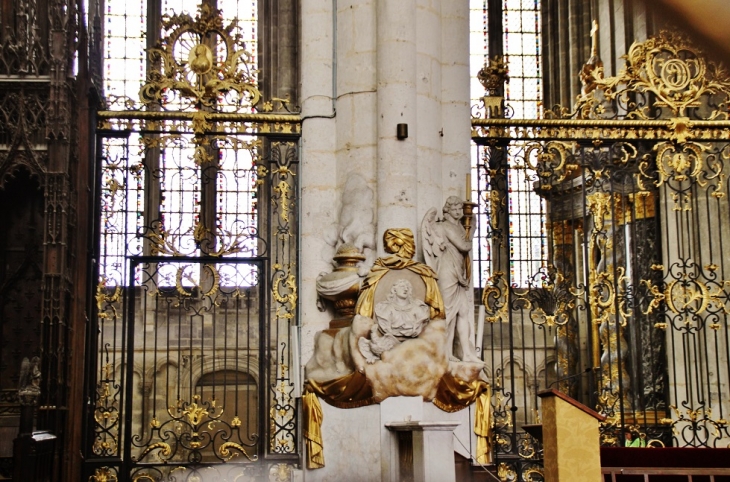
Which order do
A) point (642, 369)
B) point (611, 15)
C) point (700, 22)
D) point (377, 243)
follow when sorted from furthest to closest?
1. point (611, 15)
2. point (642, 369)
3. point (377, 243)
4. point (700, 22)

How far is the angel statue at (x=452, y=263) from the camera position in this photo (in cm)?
953

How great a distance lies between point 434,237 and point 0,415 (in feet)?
17.5

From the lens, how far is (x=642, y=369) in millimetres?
14852

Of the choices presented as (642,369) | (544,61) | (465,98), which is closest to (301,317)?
(465,98)

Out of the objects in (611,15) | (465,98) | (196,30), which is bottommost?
(465,98)

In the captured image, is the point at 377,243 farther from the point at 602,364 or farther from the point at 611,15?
the point at 611,15

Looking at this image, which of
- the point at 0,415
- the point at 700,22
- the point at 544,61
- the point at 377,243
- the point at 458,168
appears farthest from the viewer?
Result: the point at 544,61

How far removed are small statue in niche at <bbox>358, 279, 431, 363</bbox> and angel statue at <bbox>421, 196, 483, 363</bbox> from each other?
1.97 ft

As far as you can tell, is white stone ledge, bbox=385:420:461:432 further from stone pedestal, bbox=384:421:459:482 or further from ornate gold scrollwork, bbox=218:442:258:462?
ornate gold scrollwork, bbox=218:442:258:462

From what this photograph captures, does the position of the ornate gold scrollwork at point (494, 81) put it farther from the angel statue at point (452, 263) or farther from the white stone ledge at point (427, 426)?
the white stone ledge at point (427, 426)

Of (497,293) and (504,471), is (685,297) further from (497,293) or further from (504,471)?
(504,471)

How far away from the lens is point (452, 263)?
9.56 meters

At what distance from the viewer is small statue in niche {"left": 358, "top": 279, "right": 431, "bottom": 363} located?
29.1ft

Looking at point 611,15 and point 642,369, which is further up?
point 611,15
